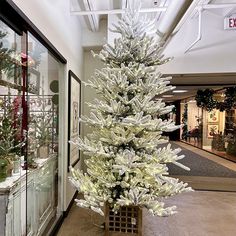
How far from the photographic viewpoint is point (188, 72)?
15.6ft

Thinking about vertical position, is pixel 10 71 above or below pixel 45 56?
below

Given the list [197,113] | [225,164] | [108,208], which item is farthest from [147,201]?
[197,113]

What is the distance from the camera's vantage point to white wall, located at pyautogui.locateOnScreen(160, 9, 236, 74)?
465 cm

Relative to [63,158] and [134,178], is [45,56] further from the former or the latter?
[134,178]

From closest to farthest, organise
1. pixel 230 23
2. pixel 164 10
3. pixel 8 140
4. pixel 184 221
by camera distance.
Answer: pixel 8 140
pixel 164 10
pixel 184 221
pixel 230 23

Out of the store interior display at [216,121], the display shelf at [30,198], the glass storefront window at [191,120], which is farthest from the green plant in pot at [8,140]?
the glass storefront window at [191,120]

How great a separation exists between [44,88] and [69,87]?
678mm

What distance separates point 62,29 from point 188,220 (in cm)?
335

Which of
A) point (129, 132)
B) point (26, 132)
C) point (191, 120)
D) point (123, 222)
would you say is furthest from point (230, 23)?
point (191, 120)

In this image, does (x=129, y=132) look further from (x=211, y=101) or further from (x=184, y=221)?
(x=211, y=101)

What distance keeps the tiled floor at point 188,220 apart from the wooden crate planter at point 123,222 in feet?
2.21

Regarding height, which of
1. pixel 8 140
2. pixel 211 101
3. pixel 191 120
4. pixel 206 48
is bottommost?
pixel 191 120

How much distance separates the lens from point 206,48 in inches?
185

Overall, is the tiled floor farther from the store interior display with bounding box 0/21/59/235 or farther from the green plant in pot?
the green plant in pot
